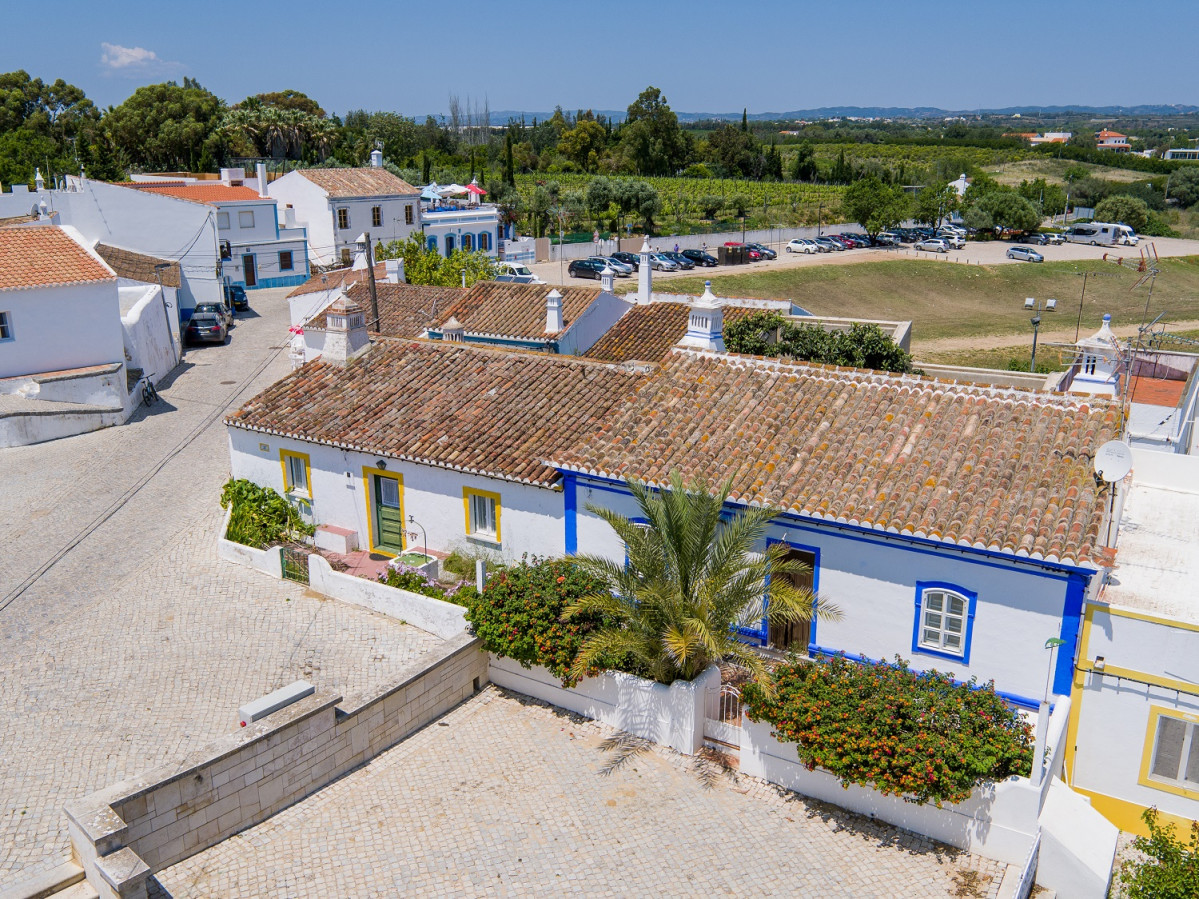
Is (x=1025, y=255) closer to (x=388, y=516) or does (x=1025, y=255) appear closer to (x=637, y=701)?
(x=388, y=516)

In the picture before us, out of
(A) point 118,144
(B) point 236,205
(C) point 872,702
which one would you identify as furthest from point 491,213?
(C) point 872,702

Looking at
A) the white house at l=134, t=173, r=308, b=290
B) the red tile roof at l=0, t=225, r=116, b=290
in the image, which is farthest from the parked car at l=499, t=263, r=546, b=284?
the red tile roof at l=0, t=225, r=116, b=290

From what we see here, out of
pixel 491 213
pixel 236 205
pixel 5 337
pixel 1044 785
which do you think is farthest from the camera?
pixel 491 213

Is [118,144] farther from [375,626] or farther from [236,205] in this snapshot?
[375,626]

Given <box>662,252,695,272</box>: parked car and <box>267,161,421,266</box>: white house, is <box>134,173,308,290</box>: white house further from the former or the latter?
<box>662,252,695,272</box>: parked car

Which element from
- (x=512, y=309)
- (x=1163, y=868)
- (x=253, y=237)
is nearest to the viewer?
(x=1163, y=868)

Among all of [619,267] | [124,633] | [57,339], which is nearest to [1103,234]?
[619,267]

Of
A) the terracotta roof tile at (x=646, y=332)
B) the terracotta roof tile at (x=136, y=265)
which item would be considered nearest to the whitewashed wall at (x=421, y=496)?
the terracotta roof tile at (x=646, y=332)
